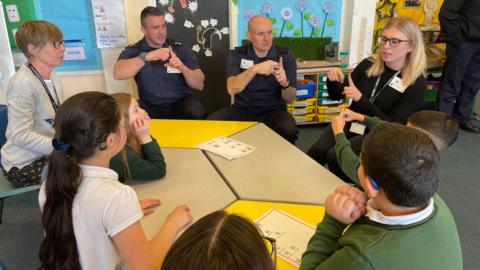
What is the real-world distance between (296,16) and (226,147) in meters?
2.81

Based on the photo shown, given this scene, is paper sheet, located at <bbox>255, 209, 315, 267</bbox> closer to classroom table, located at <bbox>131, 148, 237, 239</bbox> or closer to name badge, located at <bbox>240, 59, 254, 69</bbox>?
classroom table, located at <bbox>131, 148, 237, 239</bbox>

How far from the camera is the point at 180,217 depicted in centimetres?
128

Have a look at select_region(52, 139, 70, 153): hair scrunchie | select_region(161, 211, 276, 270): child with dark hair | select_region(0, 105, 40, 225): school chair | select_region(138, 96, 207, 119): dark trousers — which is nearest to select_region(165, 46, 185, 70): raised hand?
select_region(138, 96, 207, 119): dark trousers

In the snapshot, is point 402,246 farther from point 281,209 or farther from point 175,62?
point 175,62

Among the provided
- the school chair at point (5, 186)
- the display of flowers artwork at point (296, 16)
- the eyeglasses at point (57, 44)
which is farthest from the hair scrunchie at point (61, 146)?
the display of flowers artwork at point (296, 16)

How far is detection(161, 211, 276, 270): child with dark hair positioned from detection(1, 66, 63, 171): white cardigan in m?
1.70

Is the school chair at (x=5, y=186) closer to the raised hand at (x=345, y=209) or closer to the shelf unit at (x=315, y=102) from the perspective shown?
the raised hand at (x=345, y=209)

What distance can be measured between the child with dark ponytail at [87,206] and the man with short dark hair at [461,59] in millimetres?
3946

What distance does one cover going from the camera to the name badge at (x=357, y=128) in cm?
240

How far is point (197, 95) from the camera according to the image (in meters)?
4.17

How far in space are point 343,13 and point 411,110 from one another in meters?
2.45

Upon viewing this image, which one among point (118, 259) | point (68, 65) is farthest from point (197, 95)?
point (118, 259)

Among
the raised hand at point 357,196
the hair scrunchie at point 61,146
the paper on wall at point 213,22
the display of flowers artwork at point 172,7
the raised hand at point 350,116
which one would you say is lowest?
the raised hand at point 350,116

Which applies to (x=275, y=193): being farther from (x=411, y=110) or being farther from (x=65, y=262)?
(x=411, y=110)
